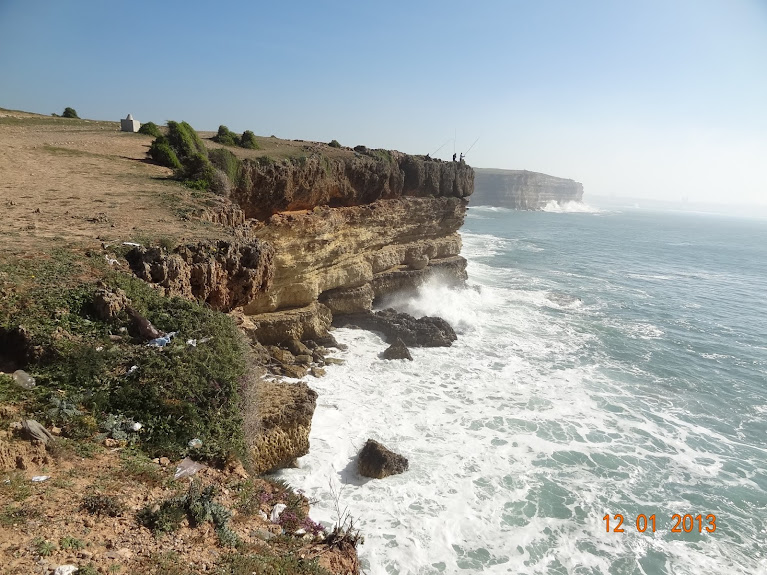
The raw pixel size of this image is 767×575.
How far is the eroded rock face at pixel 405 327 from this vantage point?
2472 cm

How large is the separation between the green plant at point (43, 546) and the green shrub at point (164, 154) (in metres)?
17.5

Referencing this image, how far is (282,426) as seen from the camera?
39.9 ft

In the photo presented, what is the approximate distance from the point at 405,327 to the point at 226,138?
594 inches

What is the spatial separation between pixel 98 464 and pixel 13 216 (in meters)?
9.05

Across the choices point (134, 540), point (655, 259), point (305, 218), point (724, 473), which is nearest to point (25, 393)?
point (134, 540)

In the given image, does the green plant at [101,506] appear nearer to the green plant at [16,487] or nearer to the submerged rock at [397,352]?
the green plant at [16,487]

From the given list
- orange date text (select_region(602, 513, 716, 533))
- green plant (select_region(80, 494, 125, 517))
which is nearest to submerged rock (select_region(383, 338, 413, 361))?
orange date text (select_region(602, 513, 716, 533))

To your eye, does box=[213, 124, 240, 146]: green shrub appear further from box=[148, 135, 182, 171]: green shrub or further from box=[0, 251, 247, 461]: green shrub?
box=[0, 251, 247, 461]: green shrub

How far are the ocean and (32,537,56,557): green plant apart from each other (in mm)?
4004

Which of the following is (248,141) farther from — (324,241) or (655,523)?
(655,523)

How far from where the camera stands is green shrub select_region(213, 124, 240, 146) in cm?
2534

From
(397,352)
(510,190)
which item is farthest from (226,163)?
(510,190)

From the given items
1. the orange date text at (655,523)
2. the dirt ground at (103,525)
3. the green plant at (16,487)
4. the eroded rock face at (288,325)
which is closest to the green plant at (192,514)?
the dirt ground at (103,525)

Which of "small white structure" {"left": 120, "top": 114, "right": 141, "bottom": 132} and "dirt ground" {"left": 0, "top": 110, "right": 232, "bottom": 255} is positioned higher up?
"small white structure" {"left": 120, "top": 114, "right": 141, "bottom": 132}
